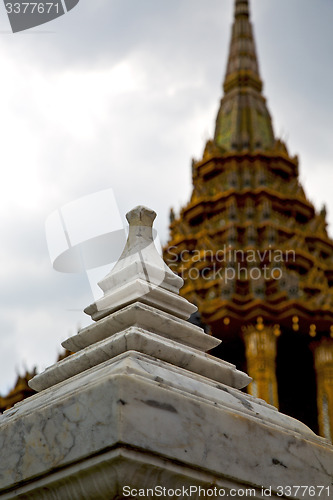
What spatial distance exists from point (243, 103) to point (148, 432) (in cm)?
2196

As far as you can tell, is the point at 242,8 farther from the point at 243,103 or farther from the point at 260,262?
the point at 260,262

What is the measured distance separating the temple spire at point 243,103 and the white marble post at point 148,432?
18.9m

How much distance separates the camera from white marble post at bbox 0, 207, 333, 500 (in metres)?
1.58

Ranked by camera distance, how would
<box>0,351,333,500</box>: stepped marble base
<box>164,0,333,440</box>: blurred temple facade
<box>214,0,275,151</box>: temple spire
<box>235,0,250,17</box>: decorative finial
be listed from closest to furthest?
<box>0,351,333,500</box>: stepped marble base
<box>164,0,333,440</box>: blurred temple facade
<box>214,0,275,151</box>: temple spire
<box>235,0,250,17</box>: decorative finial

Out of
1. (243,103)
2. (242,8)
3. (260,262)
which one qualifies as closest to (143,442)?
(260,262)

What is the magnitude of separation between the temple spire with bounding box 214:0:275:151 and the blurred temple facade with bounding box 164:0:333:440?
0.06m

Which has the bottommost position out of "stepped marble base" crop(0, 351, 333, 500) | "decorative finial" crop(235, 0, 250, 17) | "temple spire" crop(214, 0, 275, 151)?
"stepped marble base" crop(0, 351, 333, 500)

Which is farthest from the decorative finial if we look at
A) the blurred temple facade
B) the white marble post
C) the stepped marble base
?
the stepped marble base

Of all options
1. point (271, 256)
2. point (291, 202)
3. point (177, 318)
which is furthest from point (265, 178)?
point (177, 318)

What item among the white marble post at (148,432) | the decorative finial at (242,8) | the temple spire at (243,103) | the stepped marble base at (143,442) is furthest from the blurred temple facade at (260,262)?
the stepped marble base at (143,442)

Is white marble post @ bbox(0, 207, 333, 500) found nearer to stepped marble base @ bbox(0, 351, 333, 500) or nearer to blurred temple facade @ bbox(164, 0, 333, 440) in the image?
stepped marble base @ bbox(0, 351, 333, 500)

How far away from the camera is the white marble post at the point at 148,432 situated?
1.58 metres

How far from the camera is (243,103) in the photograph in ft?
74.2

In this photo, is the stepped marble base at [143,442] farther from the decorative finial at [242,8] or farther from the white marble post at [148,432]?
the decorative finial at [242,8]
